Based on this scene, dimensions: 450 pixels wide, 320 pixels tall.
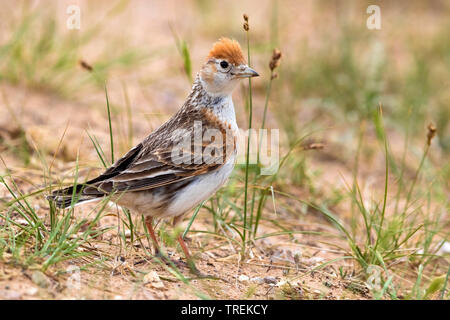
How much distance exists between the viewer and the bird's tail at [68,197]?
3.77 m

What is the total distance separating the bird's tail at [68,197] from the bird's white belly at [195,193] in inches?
19.2

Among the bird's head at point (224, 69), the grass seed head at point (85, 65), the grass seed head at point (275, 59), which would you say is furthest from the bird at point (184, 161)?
the grass seed head at point (85, 65)

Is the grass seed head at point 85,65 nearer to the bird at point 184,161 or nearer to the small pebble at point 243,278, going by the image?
the bird at point 184,161

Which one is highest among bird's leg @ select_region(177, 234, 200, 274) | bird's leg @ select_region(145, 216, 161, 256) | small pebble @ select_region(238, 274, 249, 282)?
bird's leg @ select_region(145, 216, 161, 256)

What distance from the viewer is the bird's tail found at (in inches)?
148

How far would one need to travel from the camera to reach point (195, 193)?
4047 mm

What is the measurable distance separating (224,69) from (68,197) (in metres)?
1.46

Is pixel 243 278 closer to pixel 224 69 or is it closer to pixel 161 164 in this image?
pixel 161 164

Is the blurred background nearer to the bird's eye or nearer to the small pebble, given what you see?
the bird's eye

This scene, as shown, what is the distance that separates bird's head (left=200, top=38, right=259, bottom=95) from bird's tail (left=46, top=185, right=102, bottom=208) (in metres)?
1.23

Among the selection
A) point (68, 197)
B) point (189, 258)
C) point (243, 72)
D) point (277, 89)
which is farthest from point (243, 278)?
point (277, 89)

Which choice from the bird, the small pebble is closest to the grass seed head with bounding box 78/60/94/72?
the bird
